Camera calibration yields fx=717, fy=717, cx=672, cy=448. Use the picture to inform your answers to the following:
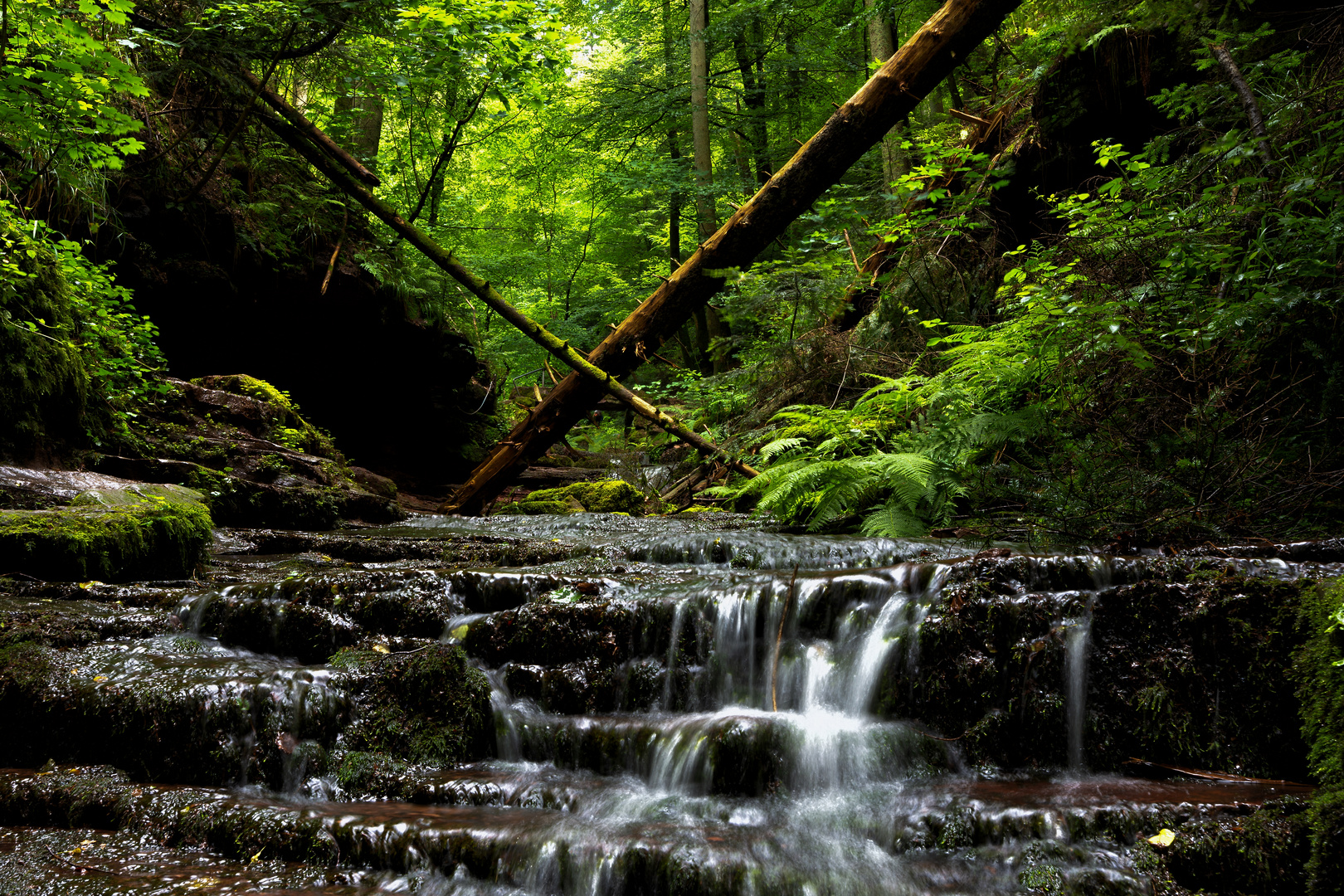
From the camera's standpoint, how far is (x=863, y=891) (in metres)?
2.49

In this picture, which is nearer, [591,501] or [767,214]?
[767,214]

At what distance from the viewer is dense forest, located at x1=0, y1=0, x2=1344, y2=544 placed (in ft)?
14.6

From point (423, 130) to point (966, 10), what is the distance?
10454mm

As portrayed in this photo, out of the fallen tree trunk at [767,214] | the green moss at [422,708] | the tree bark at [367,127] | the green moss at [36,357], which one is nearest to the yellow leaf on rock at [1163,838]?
the green moss at [422,708]

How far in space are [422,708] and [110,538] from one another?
2617 mm

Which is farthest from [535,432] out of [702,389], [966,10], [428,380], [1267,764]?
[1267,764]

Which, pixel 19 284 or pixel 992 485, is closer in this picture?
pixel 19 284

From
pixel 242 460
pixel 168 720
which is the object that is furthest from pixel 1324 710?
pixel 242 460

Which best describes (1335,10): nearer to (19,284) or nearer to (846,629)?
(846,629)

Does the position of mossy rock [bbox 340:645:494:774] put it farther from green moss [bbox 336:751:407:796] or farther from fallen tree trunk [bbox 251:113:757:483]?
fallen tree trunk [bbox 251:113:757:483]

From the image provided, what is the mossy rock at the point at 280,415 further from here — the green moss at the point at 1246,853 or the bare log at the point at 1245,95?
the bare log at the point at 1245,95

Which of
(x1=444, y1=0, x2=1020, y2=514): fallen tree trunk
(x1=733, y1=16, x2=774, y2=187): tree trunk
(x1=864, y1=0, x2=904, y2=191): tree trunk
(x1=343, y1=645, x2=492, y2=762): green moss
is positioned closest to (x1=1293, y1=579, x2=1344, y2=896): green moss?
(x1=343, y1=645, x2=492, y2=762): green moss

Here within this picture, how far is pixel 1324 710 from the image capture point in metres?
2.60

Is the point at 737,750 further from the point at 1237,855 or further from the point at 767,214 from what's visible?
the point at 767,214
